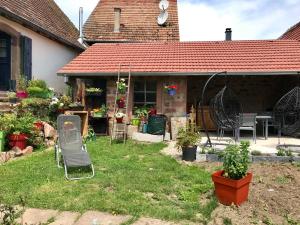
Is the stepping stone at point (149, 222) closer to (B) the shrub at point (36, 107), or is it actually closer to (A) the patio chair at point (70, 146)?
(A) the patio chair at point (70, 146)

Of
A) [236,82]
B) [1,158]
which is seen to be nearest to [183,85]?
[236,82]

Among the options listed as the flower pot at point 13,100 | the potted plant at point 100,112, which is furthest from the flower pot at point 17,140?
the potted plant at point 100,112

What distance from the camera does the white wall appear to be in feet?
39.9

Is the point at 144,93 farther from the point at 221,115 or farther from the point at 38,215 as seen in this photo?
the point at 38,215

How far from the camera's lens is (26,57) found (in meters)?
11.4

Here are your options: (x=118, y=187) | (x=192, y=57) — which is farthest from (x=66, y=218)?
(x=192, y=57)

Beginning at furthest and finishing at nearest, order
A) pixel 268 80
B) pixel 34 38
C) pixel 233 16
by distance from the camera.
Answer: pixel 233 16
pixel 268 80
pixel 34 38

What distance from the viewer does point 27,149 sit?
829cm

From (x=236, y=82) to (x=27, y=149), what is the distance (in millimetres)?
8354

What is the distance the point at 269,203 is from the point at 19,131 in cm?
588

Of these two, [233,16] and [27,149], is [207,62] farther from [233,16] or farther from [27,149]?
[233,16]

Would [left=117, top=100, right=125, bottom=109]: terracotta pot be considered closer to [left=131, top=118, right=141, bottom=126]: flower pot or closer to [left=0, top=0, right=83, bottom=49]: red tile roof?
[left=131, top=118, right=141, bottom=126]: flower pot

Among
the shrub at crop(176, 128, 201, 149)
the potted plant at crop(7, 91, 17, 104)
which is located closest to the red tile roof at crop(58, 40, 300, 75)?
the potted plant at crop(7, 91, 17, 104)

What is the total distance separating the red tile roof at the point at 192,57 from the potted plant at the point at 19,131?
337 centimetres
